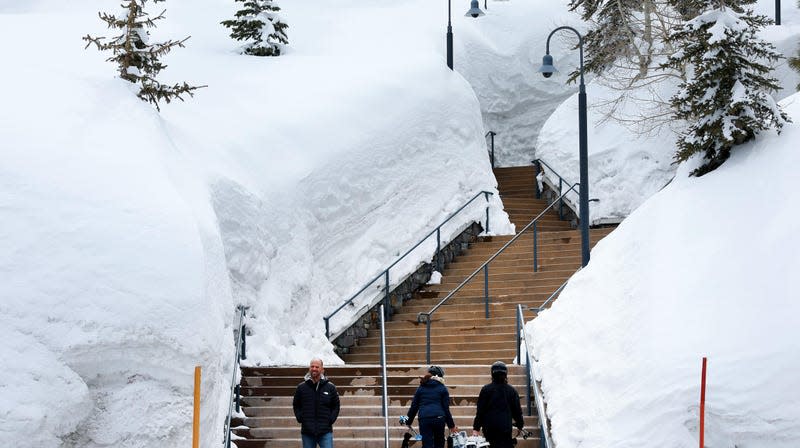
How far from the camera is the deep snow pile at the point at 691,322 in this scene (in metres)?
12.3

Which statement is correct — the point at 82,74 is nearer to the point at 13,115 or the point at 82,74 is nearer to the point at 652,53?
the point at 13,115

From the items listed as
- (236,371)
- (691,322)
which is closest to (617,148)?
(236,371)

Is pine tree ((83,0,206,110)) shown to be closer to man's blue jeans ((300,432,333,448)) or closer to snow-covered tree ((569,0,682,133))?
man's blue jeans ((300,432,333,448))

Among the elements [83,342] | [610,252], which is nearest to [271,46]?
[610,252]

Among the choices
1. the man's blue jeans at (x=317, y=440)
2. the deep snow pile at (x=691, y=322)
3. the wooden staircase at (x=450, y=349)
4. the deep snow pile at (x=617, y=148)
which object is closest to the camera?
the deep snow pile at (x=691, y=322)

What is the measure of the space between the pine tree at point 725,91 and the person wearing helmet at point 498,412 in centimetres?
562

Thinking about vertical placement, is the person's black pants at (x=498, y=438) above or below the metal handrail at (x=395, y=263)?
below

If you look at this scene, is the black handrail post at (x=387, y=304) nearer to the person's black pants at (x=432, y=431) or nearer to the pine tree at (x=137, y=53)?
the pine tree at (x=137, y=53)

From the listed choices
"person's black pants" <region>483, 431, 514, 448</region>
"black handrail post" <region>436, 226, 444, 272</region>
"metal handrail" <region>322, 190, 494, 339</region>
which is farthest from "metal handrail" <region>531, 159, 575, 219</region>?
"person's black pants" <region>483, 431, 514, 448</region>

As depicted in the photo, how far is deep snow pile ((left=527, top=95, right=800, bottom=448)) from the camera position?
12.3 metres

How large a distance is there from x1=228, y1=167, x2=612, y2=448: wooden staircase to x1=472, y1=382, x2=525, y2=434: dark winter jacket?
104 inches

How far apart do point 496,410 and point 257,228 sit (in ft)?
24.4

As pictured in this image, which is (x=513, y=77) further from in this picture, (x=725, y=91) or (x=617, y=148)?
(x=725, y=91)

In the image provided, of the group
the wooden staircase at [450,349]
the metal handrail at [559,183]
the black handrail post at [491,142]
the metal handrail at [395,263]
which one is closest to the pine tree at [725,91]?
the wooden staircase at [450,349]
